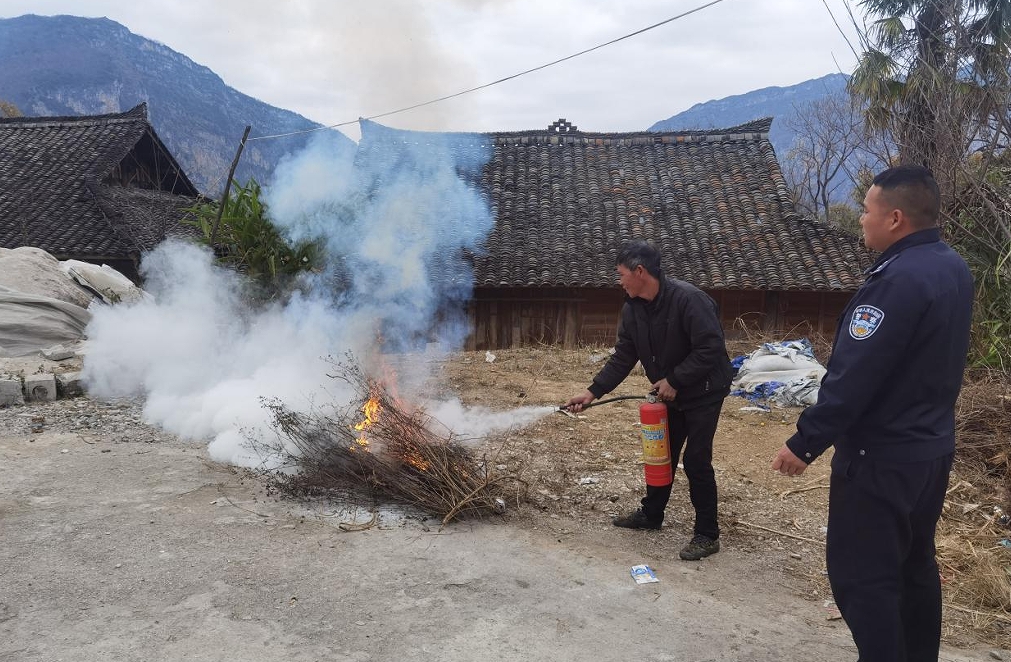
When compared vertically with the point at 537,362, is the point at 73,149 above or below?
above

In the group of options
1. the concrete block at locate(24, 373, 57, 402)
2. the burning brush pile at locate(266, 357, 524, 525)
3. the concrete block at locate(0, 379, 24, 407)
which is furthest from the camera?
the concrete block at locate(24, 373, 57, 402)

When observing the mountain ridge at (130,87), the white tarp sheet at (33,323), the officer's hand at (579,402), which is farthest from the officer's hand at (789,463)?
the mountain ridge at (130,87)

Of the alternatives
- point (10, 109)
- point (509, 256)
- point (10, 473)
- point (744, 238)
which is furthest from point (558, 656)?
point (10, 109)

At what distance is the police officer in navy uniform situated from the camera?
2.27 m

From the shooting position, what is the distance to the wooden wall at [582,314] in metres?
13.5

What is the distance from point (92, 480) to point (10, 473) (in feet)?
2.32

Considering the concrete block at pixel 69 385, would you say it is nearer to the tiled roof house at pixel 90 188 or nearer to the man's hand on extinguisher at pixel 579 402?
the man's hand on extinguisher at pixel 579 402

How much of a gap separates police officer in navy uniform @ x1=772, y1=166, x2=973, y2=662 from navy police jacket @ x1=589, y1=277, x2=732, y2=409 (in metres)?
1.28

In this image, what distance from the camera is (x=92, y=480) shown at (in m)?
4.94

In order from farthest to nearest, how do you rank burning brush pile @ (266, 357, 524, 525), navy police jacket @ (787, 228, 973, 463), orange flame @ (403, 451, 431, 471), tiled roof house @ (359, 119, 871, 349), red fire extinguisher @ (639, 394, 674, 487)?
tiled roof house @ (359, 119, 871, 349) < orange flame @ (403, 451, 431, 471) < burning brush pile @ (266, 357, 524, 525) < red fire extinguisher @ (639, 394, 674, 487) < navy police jacket @ (787, 228, 973, 463)

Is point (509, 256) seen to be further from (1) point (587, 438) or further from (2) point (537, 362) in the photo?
(1) point (587, 438)

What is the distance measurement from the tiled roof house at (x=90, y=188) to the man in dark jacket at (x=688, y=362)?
14.3 metres

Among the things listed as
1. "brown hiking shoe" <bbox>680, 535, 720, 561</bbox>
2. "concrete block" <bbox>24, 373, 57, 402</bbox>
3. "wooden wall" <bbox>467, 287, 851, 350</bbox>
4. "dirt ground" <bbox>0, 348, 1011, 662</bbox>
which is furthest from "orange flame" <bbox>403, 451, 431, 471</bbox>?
"wooden wall" <bbox>467, 287, 851, 350</bbox>

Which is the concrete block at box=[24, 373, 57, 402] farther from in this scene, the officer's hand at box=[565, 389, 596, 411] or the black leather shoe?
the black leather shoe
